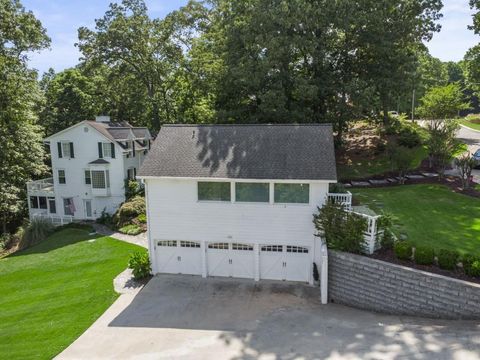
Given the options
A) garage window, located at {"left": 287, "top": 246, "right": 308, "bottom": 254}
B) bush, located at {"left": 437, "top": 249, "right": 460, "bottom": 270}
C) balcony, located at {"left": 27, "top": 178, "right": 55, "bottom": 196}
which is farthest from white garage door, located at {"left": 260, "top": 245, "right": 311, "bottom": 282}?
balcony, located at {"left": 27, "top": 178, "right": 55, "bottom": 196}

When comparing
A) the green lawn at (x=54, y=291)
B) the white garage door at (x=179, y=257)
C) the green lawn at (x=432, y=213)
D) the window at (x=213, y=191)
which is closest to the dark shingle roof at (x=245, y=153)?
the window at (x=213, y=191)

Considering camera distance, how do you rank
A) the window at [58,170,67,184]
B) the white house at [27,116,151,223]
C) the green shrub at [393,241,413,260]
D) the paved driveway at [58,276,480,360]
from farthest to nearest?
1. the window at [58,170,67,184]
2. the white house at [27,116,151,223]
3. the green shrub at [393,241,413,260]
4. the paved driveway at [58,276,480,360]

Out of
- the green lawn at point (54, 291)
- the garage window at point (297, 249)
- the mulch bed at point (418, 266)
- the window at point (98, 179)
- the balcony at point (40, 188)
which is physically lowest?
the green lawn at point (54, 291)

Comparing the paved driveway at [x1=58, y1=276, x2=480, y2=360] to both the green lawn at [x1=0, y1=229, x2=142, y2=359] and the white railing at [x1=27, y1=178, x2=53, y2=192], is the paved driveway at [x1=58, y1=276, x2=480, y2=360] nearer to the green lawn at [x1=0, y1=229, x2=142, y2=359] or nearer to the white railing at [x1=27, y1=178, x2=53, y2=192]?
the green lawn at [x1=0, y1=229, x2=142, y2=359]

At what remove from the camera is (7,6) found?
28828 millimetres

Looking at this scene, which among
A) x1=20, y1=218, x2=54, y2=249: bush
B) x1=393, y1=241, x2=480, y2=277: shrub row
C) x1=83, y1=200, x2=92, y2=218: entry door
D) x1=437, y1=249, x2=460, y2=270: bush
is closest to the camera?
x1=393, y1=241, x2=480, y2=277: shrub row

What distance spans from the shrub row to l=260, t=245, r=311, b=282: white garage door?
414 cm

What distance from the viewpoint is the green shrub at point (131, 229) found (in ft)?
85.3

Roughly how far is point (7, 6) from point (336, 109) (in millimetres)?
26667

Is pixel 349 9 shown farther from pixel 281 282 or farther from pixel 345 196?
pixel 281 282

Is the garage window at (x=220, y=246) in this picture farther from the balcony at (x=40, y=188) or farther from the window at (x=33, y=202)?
the window at (x=33, y=202)

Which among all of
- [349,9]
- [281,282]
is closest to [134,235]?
[281,282]

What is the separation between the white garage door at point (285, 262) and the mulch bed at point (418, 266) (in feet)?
10.8

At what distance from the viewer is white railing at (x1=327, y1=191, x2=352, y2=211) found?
1625 cm
